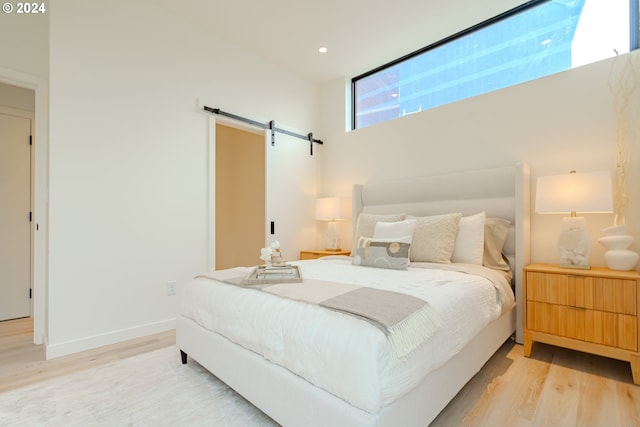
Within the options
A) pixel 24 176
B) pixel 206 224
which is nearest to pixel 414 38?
pixel 206 224

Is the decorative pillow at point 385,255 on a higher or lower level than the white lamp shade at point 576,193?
lower

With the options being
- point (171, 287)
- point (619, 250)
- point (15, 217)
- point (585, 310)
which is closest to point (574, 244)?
point (619, 250)

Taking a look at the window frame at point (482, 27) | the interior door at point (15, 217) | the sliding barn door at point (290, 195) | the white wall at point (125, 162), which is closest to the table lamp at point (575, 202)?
the window frame at point (482, 27)

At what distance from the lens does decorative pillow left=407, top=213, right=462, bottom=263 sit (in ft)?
8.34

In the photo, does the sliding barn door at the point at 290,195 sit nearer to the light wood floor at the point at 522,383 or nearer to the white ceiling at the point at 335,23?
the white ceiling at the point at 335,23

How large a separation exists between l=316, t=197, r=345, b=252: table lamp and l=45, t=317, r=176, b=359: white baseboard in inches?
78.9

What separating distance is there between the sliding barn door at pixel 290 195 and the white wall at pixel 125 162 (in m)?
0.87

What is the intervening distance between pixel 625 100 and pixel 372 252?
2.21m

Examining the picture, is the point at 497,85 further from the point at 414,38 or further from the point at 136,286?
the point at 136,286

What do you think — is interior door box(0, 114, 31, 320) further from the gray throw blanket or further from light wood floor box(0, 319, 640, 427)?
the gray throw blanket

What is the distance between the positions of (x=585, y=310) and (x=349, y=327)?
6.20ft

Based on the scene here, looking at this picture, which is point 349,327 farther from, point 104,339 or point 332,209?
point 332,209

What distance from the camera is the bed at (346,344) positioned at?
3.55 ft

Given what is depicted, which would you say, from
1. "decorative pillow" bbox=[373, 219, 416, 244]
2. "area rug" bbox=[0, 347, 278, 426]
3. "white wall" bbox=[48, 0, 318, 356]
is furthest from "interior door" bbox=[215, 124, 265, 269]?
"area rug" bbox=[0, 347, 278, 426]
